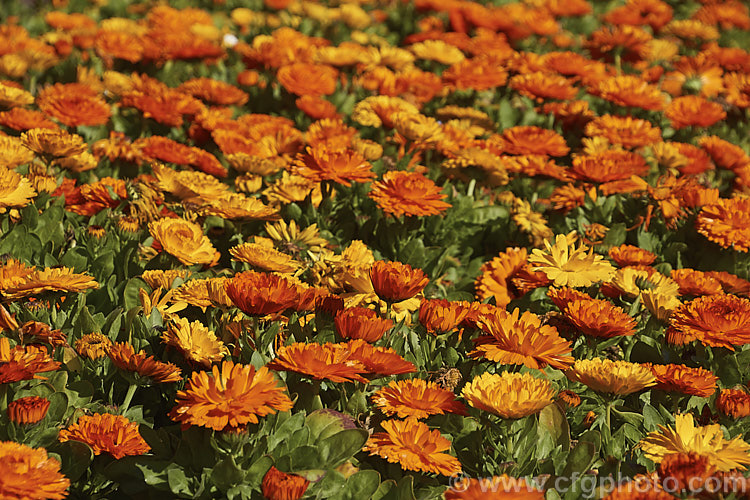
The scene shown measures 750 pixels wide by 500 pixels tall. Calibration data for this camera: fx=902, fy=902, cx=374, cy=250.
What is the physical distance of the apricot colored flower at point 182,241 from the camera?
2441mm

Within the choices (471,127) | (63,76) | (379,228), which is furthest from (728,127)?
(63,76)

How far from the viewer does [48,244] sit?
2.73 meters

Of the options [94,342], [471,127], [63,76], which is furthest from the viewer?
[63,76]

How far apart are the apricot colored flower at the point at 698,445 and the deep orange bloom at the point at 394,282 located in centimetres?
61

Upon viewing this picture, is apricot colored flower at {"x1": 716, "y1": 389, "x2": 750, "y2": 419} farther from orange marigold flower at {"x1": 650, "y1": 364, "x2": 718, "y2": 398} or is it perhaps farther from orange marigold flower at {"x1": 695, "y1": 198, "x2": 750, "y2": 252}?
orange marigold flower at {"x1": 695, "y1": 198, "x2": 750, "y2": 252}

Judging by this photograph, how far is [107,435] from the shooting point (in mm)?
1893

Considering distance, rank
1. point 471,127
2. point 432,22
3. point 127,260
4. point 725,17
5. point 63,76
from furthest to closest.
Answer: point 725,17, point 432,22, point 63,76, point 471,127, point 127,260

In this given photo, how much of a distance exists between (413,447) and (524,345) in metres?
0.34

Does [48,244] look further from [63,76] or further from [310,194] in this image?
[63,76]

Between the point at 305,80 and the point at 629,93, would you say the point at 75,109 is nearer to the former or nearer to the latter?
the point at 305,80

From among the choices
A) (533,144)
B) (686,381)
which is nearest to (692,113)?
(533,144)

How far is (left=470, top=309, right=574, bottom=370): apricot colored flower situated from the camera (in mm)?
1975

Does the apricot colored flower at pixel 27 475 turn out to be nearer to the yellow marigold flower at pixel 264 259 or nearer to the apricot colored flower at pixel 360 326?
the apricot colored flower at pixel 360 326

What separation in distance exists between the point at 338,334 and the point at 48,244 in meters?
1.11
